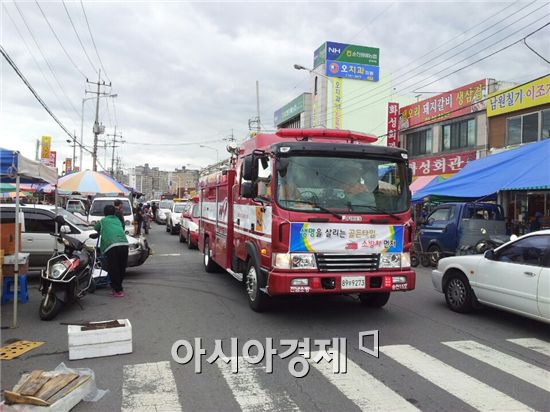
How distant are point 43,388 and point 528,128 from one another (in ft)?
68.6

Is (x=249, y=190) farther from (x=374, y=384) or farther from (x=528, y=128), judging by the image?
(x=528, y=128)

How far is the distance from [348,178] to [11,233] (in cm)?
574

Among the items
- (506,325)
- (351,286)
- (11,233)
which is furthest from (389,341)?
(11,233)

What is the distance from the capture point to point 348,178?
23.1ft

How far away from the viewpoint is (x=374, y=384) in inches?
186

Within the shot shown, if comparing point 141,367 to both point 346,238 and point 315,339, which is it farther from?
point 346,238

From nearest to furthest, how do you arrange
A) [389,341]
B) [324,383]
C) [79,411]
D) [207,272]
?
[79,411], [324,383], [389,341], [207,272]

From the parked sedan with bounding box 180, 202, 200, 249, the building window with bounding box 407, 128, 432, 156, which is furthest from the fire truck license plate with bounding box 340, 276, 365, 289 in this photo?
the building window with bounding box 407, 128, 432, 156

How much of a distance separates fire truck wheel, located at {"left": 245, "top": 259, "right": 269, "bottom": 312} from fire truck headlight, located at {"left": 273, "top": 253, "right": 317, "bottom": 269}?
24.6 inches

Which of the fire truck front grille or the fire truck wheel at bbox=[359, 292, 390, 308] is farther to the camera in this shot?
the fire truck wheel at bbox=[359, 292, 390, 308]

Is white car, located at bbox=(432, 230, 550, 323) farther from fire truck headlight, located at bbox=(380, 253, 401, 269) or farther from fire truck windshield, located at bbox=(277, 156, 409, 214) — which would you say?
fire truck windshield, located at bbox=(277, 156, 409, 214)

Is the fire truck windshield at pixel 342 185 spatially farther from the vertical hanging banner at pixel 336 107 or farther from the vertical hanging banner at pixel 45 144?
the vertical hanging banner at pixel 336 107

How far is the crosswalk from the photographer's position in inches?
167

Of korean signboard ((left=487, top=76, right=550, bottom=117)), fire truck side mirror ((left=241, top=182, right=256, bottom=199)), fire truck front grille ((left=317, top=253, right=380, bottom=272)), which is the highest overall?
korean signboard ((left=487, top=76, right=550, bottom=117))
